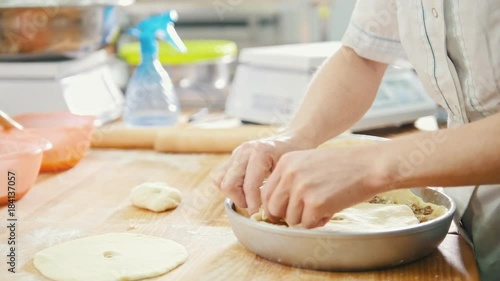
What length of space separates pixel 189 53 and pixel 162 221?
1.23 meters

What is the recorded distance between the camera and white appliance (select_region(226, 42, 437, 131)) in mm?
2078

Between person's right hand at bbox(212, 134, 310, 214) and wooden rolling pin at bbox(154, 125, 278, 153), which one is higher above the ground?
person's right hand at bbox(212, 134, 310, 214)

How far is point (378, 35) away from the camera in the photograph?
1.45m

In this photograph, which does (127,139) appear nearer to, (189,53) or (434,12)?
(189,53)

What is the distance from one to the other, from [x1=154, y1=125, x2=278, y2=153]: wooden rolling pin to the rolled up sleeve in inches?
21.4

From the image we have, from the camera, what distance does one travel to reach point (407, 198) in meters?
1.33

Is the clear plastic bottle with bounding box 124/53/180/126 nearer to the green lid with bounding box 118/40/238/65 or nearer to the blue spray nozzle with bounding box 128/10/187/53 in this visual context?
the blue spray nozzle with bounding box 128/10/187/53

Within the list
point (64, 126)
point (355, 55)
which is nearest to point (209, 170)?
point (64, 126)

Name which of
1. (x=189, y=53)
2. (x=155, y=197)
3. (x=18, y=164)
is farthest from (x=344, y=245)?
(x=189, y=53)

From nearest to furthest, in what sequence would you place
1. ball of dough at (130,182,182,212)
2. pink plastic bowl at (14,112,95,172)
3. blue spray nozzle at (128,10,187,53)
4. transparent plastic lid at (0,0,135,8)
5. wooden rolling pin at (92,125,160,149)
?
ball of dough at (130,182,182,212) < pink plastic bowl at (14,112,95,172) < transparent plastic lid at (0,0,135,8) < wooden rolling pin at (92,125,160,149) < blue spray nozzle at (128,10,187,53)

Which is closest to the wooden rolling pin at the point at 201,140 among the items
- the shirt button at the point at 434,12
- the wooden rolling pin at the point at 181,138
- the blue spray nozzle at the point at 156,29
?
the wooden rolling pin at the point at 181,138

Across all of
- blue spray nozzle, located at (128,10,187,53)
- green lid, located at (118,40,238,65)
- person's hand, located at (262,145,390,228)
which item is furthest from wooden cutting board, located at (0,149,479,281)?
green lid, located at (118,40,238,65)

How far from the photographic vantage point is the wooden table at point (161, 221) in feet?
3.62

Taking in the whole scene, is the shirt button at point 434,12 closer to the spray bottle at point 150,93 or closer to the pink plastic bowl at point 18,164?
the pink plastic bowl at point 18,164
